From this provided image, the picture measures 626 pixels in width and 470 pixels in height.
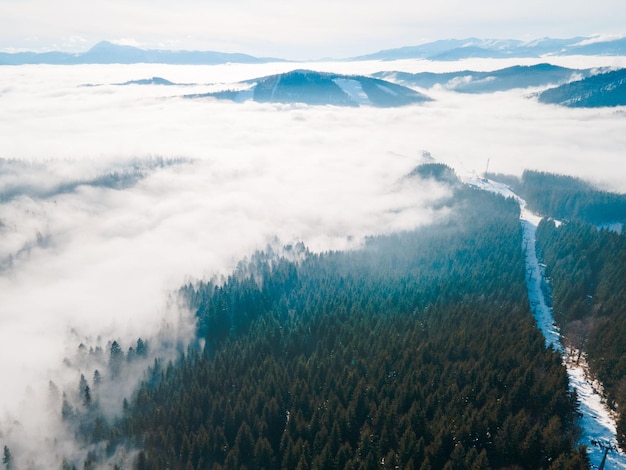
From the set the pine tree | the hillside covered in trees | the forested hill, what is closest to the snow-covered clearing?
the hillside covered in trees

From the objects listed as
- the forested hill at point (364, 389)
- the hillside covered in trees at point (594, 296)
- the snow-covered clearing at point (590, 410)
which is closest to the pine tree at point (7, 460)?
the forested hill at point (364, 389)

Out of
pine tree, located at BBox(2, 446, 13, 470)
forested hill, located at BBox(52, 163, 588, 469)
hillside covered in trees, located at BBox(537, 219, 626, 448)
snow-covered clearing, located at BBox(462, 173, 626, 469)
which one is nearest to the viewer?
forested hill, located at BBox(52, 163, 588, 469)

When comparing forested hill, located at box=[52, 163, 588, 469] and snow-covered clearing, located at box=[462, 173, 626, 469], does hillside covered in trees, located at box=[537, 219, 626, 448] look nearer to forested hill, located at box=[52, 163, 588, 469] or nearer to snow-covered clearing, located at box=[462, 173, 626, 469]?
snow-covered clearing, located at box=[462, 173, 626, 469]

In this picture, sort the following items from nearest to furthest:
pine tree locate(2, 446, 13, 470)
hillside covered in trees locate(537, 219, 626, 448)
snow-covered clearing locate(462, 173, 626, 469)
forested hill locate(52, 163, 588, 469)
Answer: forested hill locate(52, 163, 588, 469) → snow-covered clearing locate(462, 173, 626, 469) → pine tree locate(2, 446, 13, 470) → hillside covered in trees locate(537, 219, 626, 448)

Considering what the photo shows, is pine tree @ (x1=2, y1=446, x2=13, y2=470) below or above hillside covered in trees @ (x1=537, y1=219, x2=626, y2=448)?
below

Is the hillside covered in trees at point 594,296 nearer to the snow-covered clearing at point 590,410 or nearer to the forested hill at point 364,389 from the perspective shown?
the snow-covered clearing at point 590,410

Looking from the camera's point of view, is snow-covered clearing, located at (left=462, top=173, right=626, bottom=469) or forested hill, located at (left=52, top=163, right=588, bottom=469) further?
snow-covered clearing, located at (left=462, top=173, right=626, bottom=469)

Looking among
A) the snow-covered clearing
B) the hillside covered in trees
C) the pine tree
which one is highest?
the hillside covered in trees

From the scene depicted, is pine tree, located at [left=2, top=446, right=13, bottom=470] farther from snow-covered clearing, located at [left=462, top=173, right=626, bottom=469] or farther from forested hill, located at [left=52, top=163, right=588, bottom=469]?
snow-covered clearing, located at [left=462, top=173, right=626, bottom=469]

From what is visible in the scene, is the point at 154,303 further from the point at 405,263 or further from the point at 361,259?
the point at 405,263
